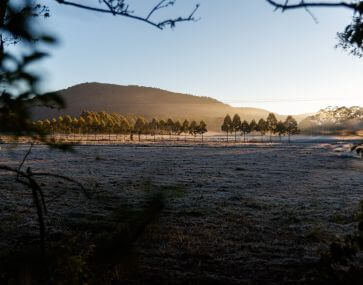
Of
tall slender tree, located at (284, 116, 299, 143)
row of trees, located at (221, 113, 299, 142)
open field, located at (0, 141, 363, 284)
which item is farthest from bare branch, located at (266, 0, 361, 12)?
row of trees, located at (221, 113, 299, 142)

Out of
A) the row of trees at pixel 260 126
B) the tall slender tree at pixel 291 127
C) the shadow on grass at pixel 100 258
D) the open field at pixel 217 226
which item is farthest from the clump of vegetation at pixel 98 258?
the row of trees at pixel 260 126

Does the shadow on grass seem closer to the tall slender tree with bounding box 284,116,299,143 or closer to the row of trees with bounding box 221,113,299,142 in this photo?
the tall slender tree with bounding box 284,116,299,143

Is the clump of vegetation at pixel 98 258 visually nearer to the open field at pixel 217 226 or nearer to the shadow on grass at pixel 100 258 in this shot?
the shadow on grass at pixel 100 258

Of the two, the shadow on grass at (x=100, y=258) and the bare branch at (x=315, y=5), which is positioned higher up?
the bare branch at (x=315, y=5)

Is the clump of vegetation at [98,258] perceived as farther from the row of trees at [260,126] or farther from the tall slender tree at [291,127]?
the row of trees at [260,126]

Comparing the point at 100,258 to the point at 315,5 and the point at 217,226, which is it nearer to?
the point at 315,5

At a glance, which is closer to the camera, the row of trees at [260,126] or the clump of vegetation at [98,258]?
the clump of vegetation at [98,258]

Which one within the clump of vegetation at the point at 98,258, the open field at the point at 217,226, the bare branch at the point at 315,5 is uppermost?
the bare branch at the point at 315,5

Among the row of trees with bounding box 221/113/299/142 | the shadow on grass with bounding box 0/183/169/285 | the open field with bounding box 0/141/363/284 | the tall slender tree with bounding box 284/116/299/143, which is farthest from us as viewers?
the row of trees with bounding box 221/113/299/142

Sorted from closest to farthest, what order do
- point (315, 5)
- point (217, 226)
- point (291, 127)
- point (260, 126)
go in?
point (315, 5) → point (217, 226) → point (291, 127) → point (260, 126)

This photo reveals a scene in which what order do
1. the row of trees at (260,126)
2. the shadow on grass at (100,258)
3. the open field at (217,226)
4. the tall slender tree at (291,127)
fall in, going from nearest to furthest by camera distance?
the shadow on grass at (100,258), the open field at (217,226), the tall slender tree at (291,127), the row of trees at (260,126)

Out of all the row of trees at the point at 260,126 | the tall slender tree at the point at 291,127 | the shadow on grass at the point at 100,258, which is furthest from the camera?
the row of trees at the point at 260,126

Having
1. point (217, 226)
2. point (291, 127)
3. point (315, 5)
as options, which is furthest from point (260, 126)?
point (315, 5)

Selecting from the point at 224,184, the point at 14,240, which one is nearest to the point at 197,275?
the point at 14,240
